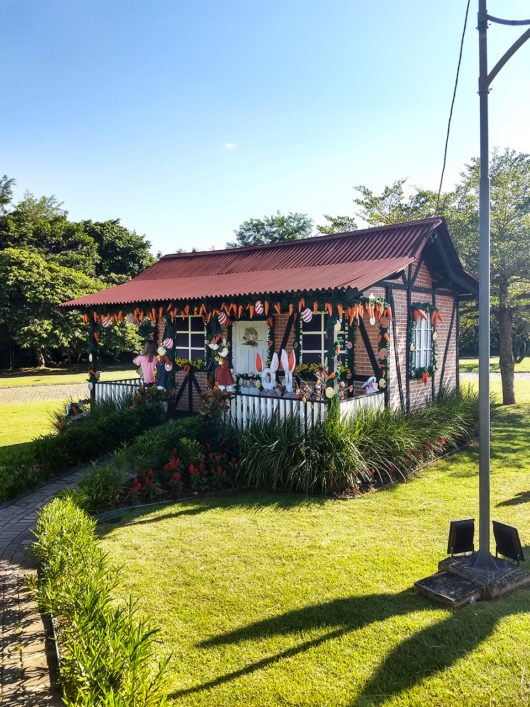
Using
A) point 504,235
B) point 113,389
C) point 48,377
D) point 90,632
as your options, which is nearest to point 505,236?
point 504,235

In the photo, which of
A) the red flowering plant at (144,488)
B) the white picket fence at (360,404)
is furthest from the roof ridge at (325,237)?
the red flowering plant at (144,488)

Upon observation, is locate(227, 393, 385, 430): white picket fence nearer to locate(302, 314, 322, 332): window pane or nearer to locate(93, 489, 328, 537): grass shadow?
locate(93, 489, 328, 537): grass shadow

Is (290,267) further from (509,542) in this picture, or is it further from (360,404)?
(509,542)

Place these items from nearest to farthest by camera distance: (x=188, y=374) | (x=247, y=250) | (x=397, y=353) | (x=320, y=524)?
(x=320, y=524)
(x=397, y=353)
(x=188, y=374)
(x=247, y=250)

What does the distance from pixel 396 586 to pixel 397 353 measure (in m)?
6.77

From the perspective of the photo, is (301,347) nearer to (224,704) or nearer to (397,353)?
(397,353)

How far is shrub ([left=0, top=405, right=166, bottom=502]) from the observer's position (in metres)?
7.45

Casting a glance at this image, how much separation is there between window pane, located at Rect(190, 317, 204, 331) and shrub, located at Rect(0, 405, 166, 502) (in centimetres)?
324

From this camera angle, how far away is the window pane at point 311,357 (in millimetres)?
11141

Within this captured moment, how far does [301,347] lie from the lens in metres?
11.4

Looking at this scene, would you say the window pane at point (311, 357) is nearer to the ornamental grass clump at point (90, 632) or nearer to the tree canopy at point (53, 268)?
the ornamental grass clump at point (90, 632)

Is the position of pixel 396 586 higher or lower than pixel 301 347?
lower

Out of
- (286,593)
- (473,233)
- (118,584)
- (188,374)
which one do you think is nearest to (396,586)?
(286,593)

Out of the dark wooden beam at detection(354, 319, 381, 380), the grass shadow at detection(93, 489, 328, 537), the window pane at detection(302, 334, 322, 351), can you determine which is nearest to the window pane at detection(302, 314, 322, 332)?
the window pane at detection(302, 334, 322, 351)
